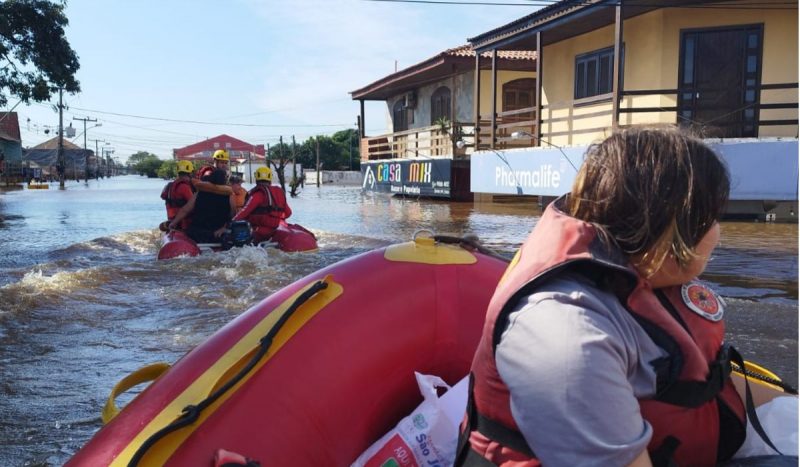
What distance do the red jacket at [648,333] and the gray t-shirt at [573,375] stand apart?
0.04m

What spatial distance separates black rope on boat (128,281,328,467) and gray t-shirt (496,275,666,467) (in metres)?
0.77

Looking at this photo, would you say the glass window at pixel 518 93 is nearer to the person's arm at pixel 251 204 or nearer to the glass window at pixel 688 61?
the glass window at pixel 688 61

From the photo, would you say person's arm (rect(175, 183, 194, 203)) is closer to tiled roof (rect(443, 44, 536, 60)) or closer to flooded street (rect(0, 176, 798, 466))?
flooded street (rect(0, 176, 798, 466))

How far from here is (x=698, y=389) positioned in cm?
129

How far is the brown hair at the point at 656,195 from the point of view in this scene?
1.23m

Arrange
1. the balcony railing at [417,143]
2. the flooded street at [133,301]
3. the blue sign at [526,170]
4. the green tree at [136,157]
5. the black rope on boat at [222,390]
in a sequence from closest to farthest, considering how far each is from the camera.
Result: the black rope on boat at [222,390], the flooded street at [133,301], the blue sign at [526,170], the balcony railing at [417,143], the green tree at [136,157]

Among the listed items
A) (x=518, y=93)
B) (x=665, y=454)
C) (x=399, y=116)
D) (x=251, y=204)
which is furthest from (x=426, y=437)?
(x=399, y=116)

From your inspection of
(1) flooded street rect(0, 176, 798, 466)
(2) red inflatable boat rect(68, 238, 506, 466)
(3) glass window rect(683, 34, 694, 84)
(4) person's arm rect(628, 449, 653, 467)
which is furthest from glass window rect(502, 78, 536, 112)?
(4) person's arm rect(628, 449, 653, 467)

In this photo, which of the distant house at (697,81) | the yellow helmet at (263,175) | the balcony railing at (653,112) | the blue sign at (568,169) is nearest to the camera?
the yellow helmet at (263,175)

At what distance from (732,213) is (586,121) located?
373 cm

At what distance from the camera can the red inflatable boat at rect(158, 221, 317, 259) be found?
27.0 ft

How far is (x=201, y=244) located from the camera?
28.2ft

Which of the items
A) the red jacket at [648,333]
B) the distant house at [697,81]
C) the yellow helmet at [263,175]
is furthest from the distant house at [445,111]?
Answer: the red jacket at [648,333]

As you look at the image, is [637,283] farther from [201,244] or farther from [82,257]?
[82,257]
